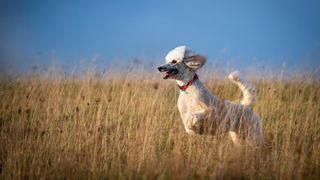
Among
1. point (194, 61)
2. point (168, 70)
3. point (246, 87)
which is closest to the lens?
point (168, 70)

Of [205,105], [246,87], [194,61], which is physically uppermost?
[194,61]

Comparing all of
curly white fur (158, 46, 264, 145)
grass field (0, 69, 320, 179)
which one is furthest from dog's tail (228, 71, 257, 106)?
grass field (0, 69, 320, 179)

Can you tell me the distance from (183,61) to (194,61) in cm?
14

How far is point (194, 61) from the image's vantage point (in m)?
5.06

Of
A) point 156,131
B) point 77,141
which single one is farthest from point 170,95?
point 77,141

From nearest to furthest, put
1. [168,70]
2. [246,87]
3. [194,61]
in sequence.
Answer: [168,70]
[194,61]
[246,87]

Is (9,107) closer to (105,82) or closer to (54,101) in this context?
(54,101)

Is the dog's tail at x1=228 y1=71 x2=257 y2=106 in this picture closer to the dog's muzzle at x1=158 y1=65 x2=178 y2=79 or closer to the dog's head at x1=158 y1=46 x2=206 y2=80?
the dog's head at x1=158 y1=46 x2=206 y2=80

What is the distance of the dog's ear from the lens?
199 inches

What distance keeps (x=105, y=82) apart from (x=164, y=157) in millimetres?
5279

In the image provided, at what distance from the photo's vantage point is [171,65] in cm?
498

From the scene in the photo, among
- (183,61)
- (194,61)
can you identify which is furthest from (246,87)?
(183,61)

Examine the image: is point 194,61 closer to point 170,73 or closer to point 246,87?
point 170,73

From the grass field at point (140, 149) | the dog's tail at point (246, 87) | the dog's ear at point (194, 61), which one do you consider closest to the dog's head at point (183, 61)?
the dog's ear at point (194, 61)
